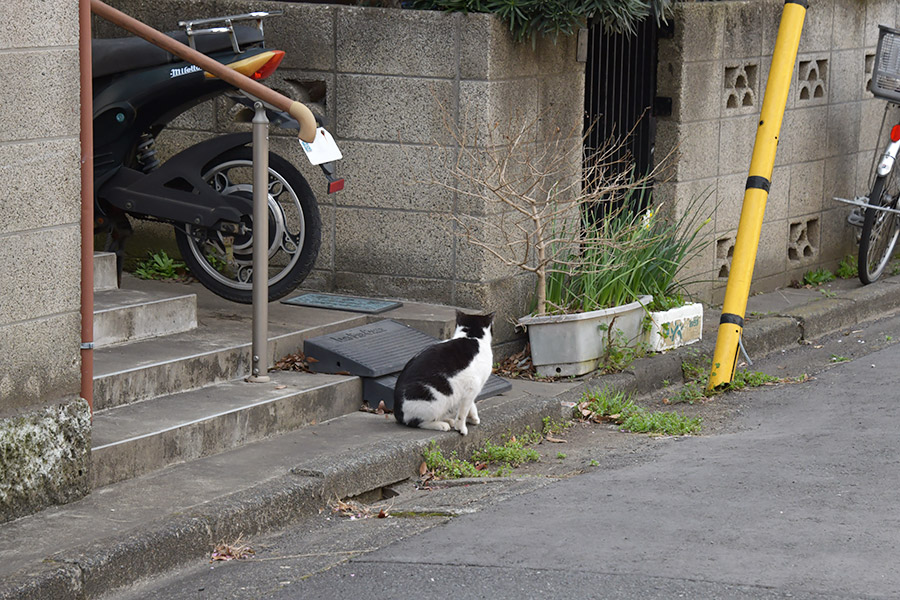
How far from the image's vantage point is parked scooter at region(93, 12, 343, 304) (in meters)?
6.83

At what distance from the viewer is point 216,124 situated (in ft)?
26.4

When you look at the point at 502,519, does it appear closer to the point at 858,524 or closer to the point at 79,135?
the point at 858,524

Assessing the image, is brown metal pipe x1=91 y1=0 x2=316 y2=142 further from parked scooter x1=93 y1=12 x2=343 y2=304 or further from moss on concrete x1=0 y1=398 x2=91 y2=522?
moss on concrete x1=0 y1=398 x2=91 y2=522

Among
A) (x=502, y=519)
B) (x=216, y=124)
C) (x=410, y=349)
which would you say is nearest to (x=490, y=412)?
(x=410, y=349)

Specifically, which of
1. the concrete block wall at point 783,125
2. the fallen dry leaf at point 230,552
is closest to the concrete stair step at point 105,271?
the fallen dry leaf at point 230,552

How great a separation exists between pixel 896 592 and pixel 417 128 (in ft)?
13.9

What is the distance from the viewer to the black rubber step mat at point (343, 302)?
7.52m

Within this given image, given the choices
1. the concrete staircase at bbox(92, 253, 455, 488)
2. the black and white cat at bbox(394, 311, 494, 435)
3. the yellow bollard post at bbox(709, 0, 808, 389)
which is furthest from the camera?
the yellow bollard post at bbox(709, 0, 808, 389)

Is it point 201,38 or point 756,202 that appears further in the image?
point 756,202

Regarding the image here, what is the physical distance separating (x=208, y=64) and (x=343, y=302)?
80.8 inches

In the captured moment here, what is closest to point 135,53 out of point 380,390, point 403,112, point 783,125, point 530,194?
point 403,112

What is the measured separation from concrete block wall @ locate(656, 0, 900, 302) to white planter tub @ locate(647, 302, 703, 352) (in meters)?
0.63

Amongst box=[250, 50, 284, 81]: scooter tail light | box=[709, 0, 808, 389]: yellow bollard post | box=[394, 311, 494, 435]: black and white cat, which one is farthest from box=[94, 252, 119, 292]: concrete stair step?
box=[709, 0, 808, 389]: yellow bollard post

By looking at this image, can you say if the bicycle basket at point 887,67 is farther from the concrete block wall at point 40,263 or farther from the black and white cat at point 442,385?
the concrete block wall at point 40,263
